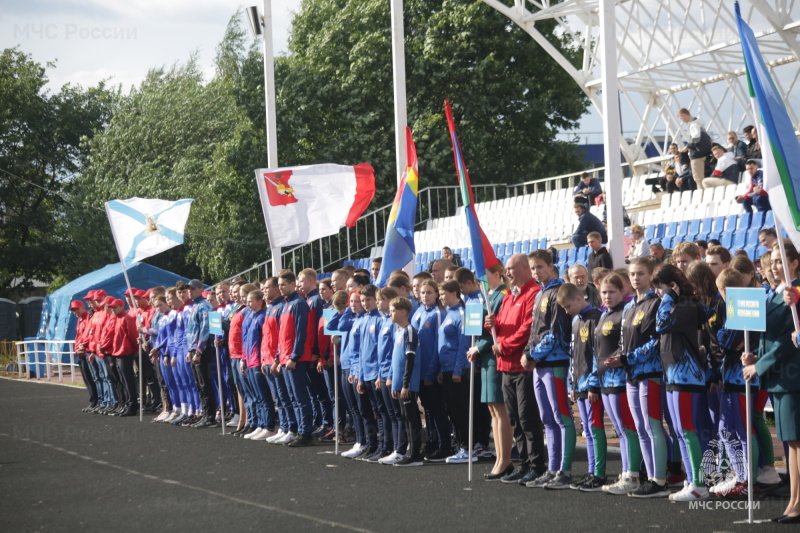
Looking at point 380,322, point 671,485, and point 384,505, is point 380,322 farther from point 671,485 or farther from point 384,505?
point 671,485

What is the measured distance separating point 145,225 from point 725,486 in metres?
11.5

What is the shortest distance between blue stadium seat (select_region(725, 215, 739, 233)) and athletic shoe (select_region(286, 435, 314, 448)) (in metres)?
8.94

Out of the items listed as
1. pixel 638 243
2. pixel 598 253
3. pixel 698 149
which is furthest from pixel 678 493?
pixel 698 149

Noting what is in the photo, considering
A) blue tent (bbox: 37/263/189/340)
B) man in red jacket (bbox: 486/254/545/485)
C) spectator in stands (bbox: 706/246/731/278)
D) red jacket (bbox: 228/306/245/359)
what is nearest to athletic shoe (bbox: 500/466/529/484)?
man in red jacket (bbox: 486/254/545/485)

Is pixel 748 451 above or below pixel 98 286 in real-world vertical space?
below

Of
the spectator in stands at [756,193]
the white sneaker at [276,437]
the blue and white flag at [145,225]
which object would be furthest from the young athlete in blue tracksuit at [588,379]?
the blue and white flag at [145,225]

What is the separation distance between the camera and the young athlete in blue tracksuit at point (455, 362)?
1035cm

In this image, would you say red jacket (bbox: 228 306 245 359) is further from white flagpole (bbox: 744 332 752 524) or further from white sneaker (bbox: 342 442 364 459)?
white flagpole (bbox: 744 332 752 524)

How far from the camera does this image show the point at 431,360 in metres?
10.7

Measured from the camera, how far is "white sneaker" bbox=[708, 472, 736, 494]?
26.1 feet

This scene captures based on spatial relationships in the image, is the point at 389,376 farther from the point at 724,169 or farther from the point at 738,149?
the point at 724,169

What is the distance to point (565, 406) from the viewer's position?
8.94m

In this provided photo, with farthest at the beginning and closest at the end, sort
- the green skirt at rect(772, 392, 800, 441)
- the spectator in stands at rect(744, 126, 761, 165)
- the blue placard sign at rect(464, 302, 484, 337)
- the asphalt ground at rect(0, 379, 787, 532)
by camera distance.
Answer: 1. the spectator in stands at rect(744, 126, 761, 165)
2. the blue placard sign at rect(464, 302, 484, 337)
3. the asphalt ground at rect(0, 379, 787, 532)
4. the green skirt at rect(772, 392, 800, 441)

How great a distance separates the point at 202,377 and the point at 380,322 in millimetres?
4639
